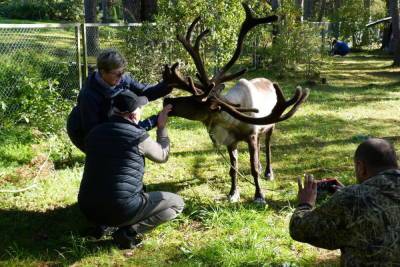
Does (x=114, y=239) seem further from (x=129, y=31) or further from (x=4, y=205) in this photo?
(x=129, y=31)

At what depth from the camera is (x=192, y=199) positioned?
20.6 ft

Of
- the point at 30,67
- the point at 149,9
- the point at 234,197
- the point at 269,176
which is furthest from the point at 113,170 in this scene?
Result: the point at 149,9

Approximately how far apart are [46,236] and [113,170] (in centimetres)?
125

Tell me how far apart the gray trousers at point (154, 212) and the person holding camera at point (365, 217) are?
6.32ft

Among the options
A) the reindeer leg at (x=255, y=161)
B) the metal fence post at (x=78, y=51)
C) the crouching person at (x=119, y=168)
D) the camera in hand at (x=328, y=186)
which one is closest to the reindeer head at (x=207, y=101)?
the reindeer leg at (x=255, y=161)

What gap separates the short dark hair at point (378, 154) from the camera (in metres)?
3.11

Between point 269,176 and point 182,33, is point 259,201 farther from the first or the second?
point 182,33

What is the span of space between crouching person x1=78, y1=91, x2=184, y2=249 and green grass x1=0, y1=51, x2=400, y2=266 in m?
0.43

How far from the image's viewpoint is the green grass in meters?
4.80

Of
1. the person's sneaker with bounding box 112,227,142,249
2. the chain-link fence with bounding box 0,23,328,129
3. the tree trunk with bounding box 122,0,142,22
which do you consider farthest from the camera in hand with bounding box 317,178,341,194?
the tree trunk with bounding box 122,0,142,22

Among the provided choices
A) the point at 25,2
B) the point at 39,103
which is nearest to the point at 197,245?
the point at 39,103

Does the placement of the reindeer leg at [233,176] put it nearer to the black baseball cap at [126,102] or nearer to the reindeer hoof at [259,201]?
the reindeer hoof at [259,201]

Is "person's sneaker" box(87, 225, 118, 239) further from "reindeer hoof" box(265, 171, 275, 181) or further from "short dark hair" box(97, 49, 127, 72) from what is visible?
"reindeer hoof" box(265, 171, 275, 181)

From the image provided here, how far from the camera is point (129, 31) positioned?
12445 mm
